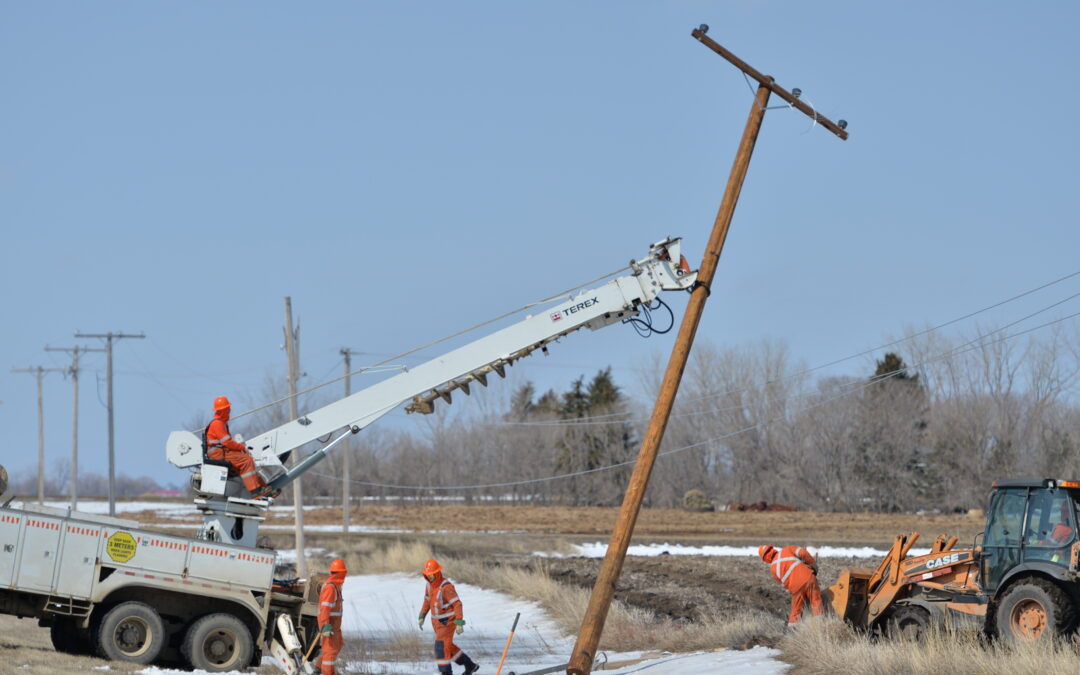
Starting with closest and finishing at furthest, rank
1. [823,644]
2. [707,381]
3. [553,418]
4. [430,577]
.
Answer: [823,644] < [430,577] < [707,381] < [553,418]

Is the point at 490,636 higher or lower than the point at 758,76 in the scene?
lower

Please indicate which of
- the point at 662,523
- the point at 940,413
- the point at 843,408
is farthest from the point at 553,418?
the point at 662,523

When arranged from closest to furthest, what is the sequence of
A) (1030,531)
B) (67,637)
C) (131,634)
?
(1030,531)
(131,634)
(67,637)

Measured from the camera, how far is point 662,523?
59844mm

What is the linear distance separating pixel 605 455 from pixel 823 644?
75.9m

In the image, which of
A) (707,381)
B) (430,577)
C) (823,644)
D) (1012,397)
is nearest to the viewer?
(823,644)

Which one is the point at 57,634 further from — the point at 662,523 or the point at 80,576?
the point at 662,523

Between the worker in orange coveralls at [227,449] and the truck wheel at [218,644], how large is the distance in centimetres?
Result: 176

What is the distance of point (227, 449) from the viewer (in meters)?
17.3

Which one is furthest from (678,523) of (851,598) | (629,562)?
(851,598)

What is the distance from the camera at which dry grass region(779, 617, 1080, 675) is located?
1350 cm

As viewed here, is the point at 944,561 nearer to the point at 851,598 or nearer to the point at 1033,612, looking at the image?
the point at 851,598

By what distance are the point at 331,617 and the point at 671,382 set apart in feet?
18.0

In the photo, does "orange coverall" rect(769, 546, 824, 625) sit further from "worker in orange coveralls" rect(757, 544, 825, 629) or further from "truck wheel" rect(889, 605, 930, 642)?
"truck wheel" rect(889, 605, 930, 642)
